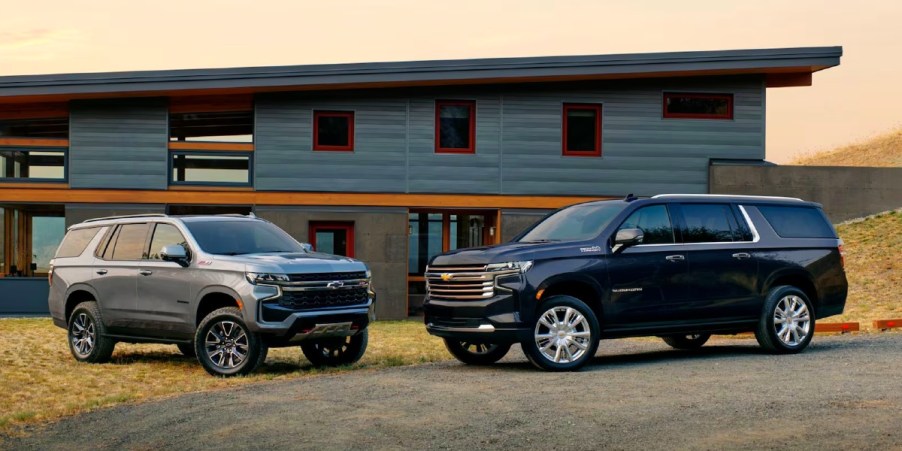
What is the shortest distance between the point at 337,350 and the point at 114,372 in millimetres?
2787

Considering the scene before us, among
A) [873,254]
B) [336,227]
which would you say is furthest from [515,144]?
[873,254]

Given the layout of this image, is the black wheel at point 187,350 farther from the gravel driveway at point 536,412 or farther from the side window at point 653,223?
the side window at point 653,223

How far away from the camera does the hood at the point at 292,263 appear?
13.4 meters

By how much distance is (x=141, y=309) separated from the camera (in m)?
14.8

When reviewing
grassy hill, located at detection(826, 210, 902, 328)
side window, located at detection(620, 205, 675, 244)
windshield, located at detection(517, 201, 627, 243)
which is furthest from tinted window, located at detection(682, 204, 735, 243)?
grassy hill, located at detection(826, 210, 902, 328)

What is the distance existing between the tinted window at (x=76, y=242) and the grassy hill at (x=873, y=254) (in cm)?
1760

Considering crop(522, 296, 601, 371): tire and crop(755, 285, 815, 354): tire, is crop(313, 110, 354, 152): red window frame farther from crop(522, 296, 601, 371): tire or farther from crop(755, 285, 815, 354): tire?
crop(522, 296, 601, 371): tire

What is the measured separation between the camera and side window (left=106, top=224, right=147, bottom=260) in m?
15.2

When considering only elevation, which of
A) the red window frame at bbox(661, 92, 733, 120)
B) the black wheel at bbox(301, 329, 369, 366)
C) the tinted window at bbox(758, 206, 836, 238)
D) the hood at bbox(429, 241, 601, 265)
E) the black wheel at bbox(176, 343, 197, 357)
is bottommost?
the black wheel at bbox(176, 343, 197, 357)

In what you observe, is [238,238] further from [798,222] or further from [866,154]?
[866,154]

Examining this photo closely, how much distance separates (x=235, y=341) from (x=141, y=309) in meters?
1.82

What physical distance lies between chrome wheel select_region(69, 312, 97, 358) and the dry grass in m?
0.22

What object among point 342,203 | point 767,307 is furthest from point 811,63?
point 767,307

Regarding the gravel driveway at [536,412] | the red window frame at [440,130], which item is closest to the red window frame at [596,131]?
the red window frame at [440,130]
